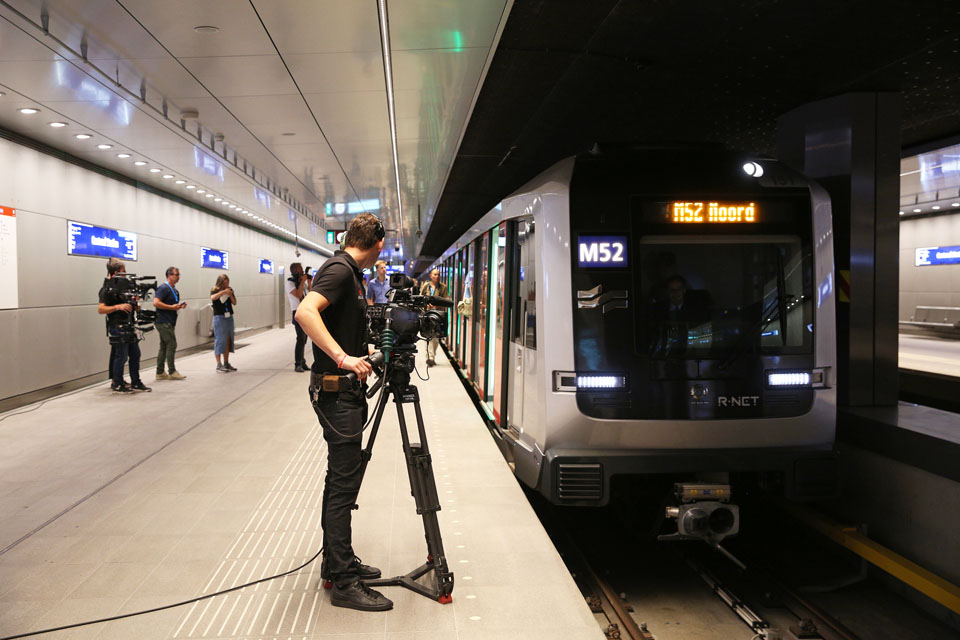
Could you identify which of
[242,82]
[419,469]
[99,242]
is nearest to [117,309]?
[99,242]

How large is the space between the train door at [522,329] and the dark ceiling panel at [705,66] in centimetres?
122

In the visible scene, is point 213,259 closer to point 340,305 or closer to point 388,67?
point 388,67

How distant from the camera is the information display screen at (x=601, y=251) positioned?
4.61 meters

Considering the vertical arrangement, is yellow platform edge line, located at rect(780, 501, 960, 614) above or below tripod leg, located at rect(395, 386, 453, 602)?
below

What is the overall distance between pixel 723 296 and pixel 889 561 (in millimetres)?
2021

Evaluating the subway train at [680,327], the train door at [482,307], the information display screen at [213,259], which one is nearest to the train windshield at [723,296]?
the subway train at [680,327]

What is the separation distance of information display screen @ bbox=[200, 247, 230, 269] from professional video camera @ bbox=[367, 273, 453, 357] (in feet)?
49.4

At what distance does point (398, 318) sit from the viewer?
3.23 meters

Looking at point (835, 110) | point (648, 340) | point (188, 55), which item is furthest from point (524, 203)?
point (188, 55)

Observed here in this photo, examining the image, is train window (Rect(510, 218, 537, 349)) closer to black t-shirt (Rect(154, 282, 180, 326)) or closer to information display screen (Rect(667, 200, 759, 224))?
information display screen (Rect(667, 200, 759, 224))

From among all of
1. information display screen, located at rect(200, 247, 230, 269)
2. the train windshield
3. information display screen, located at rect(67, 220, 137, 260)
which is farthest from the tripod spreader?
information display screen, located at rect(200, 247, 230, 269)

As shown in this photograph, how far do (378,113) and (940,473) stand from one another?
288 inches

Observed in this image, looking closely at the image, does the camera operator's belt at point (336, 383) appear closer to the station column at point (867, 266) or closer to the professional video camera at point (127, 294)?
the station column at point (867, 266)

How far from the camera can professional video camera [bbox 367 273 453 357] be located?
10.6 feet
